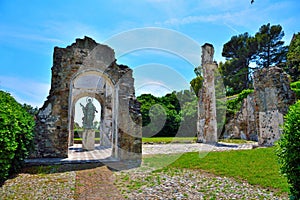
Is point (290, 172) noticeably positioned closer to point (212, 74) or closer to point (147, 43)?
point (147, 43)

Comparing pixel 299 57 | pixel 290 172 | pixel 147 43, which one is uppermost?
pixel 299 57

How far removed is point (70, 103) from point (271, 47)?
32703 millimetres

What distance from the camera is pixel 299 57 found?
23328 mm

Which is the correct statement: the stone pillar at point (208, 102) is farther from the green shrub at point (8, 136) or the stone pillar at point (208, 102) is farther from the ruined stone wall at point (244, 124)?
the green shrub at point (8, 136)

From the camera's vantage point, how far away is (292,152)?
332 cm

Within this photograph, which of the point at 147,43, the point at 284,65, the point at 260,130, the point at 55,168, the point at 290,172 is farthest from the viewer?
the point at 284,65

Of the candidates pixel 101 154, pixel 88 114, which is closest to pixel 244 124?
pixel 88 114

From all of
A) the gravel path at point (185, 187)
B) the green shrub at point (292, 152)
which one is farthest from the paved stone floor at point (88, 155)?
the green shrub at point (292, 152)

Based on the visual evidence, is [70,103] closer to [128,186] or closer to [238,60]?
[128,186]

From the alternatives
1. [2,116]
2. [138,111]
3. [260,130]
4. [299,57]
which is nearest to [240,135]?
[260,130]

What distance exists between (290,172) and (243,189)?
1754 mm

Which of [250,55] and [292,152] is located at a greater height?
[250,55]

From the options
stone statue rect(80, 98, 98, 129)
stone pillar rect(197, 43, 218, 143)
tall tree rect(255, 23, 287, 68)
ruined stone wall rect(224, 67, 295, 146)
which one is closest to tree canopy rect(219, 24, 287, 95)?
tall tree rect(255, 23, 287, 68)

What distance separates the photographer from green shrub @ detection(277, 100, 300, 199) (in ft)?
10.6
